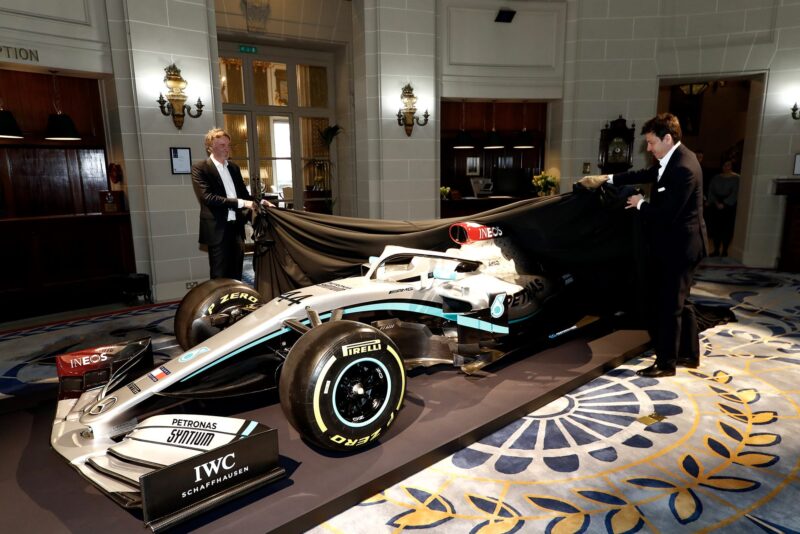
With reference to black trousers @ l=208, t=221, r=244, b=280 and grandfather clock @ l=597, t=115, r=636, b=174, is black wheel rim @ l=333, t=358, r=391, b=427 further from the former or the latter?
grandfather clock @ l=597, t=115, r=636, b=174

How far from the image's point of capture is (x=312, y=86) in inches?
355

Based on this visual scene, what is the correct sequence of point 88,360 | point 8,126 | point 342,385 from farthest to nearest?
point 8,126, point 88,360, point 342,385

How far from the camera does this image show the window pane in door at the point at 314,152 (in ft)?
29.9

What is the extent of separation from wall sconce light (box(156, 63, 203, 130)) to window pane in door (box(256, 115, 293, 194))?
112 inches

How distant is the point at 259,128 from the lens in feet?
28.9

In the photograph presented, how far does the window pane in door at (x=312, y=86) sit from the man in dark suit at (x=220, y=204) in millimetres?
5010

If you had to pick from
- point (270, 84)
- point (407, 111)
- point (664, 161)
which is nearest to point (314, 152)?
point (270, 84)

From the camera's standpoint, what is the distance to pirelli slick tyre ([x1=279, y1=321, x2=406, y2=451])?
7.25 ft

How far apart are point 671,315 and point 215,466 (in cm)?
297

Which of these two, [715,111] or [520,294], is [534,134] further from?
[520,294]

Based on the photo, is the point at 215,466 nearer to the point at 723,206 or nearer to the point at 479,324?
the point at 479,324

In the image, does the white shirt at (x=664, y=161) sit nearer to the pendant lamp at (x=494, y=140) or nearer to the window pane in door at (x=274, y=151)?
the pendant lamp at (x=494, y=140)

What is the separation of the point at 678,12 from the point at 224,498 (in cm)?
879

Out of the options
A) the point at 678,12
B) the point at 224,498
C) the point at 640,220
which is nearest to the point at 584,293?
the point at 640,220
